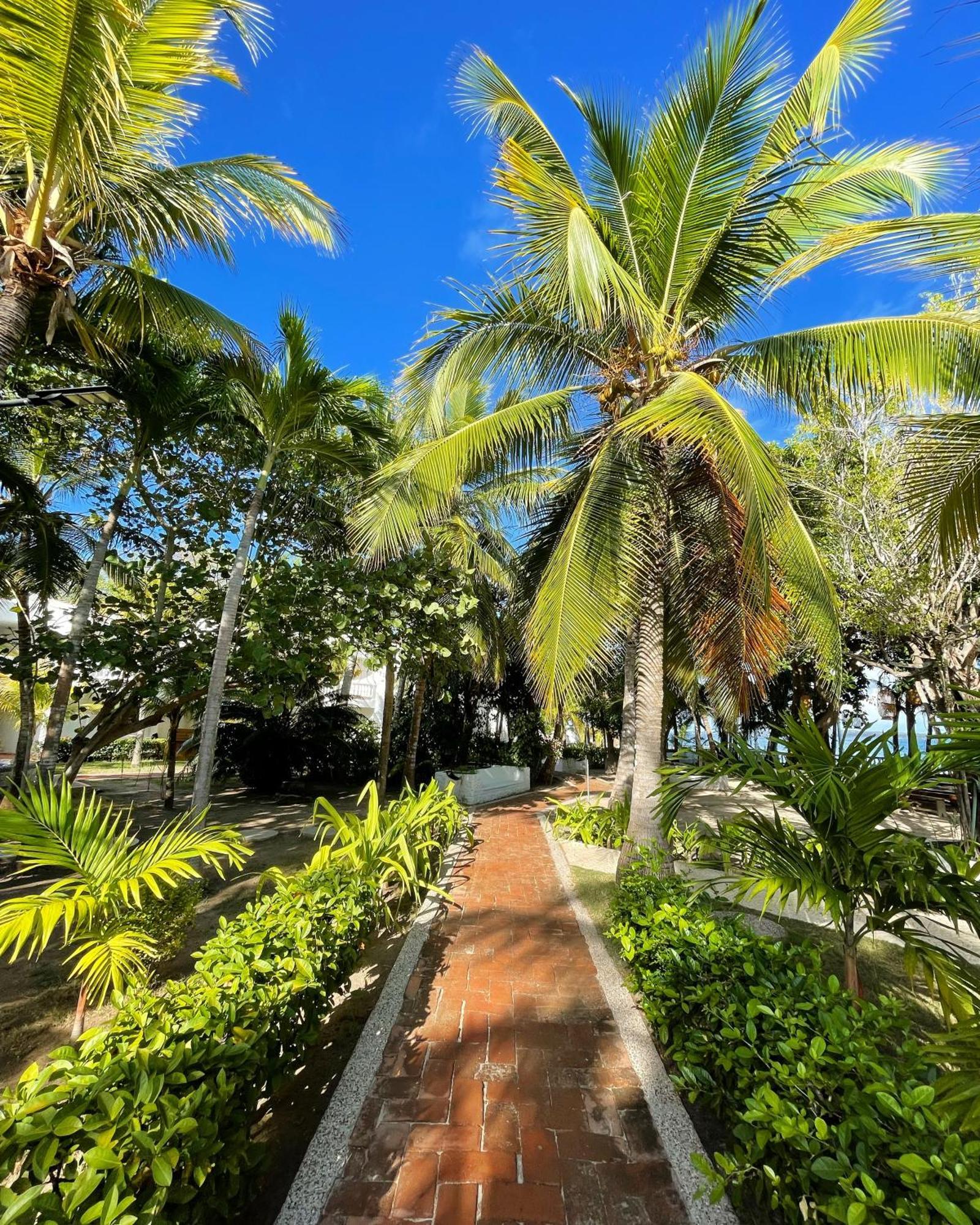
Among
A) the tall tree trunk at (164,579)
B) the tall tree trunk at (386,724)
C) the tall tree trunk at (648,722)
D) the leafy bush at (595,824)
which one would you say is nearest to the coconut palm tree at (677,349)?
the tall tree trunk at (648,722)

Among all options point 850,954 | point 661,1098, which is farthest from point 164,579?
point 850,954

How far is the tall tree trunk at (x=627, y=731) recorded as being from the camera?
24.5 ft

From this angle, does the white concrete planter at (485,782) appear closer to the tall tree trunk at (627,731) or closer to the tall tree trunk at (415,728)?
the tall tree trunk at (415,728)

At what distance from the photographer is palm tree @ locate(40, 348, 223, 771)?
620 cm

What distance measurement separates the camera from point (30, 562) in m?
7.72

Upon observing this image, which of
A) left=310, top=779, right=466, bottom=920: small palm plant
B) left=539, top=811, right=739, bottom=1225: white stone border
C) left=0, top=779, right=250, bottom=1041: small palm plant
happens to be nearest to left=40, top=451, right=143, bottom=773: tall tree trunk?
left=310, top=779, right=466, bottom=920: small palm plant

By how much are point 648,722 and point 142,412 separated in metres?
7.64

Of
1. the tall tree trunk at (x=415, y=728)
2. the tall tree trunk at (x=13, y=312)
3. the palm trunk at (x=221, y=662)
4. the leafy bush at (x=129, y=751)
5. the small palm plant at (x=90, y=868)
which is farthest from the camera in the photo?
the leafy bush at (x=129, y=751)

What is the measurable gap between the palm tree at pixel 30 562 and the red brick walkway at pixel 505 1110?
6635 millimetres

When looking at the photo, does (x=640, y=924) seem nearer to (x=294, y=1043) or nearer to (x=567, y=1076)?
(x=567, y=1076)

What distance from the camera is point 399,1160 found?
233cm

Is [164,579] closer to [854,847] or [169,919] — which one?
[169,919]

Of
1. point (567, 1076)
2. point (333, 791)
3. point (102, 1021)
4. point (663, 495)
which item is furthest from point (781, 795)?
point (333, 791)

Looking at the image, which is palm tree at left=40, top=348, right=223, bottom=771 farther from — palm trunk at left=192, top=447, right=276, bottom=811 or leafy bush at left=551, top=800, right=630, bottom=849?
leafy bush at left=551, top=800, right=630, bottom=849
